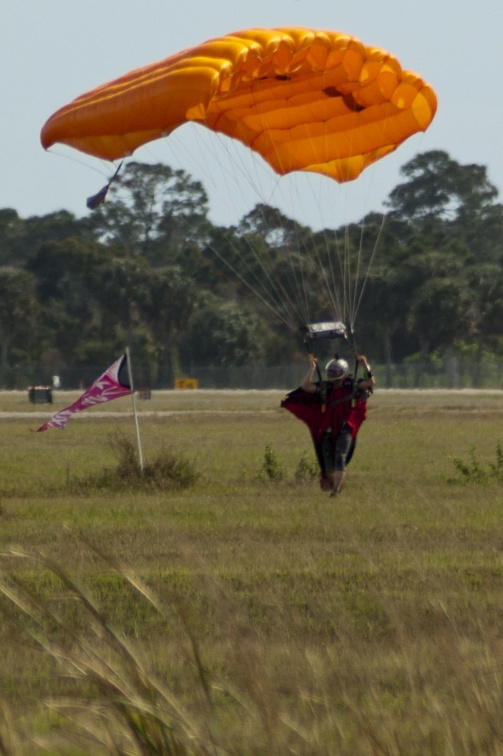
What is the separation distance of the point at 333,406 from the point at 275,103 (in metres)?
3.33

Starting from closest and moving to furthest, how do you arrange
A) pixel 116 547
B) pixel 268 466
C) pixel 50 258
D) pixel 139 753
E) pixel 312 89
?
pixel 139 753 → pixel 116 547 → pixel 312 89 → pixel 268 466 → pixel 50 258

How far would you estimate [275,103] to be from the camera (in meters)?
14.0

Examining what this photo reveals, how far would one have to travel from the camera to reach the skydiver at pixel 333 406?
13.2 metres

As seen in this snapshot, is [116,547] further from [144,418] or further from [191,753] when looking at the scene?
[144,418]

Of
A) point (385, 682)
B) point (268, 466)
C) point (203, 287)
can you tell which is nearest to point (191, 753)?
point (385, 682)

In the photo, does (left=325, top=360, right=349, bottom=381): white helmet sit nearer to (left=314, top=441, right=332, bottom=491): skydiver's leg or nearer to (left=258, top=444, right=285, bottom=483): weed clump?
(left=314, top=441, right=332, bottom=491): skydiver's leg

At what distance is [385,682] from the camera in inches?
177

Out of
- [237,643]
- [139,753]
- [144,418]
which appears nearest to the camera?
[237,643]

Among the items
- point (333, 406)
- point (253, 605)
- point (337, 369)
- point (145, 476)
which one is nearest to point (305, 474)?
point (145, 476)

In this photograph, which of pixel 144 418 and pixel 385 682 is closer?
pixel 385 682

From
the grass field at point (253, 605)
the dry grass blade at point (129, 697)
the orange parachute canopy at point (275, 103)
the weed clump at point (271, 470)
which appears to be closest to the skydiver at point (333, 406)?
the grass field at point (253, 605)

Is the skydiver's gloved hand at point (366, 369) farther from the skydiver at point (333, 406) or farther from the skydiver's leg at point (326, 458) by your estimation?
the skydiver's leg at point (326, 458)

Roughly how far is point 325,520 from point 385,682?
757 centimetres

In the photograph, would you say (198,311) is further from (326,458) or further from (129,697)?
(129,697)
